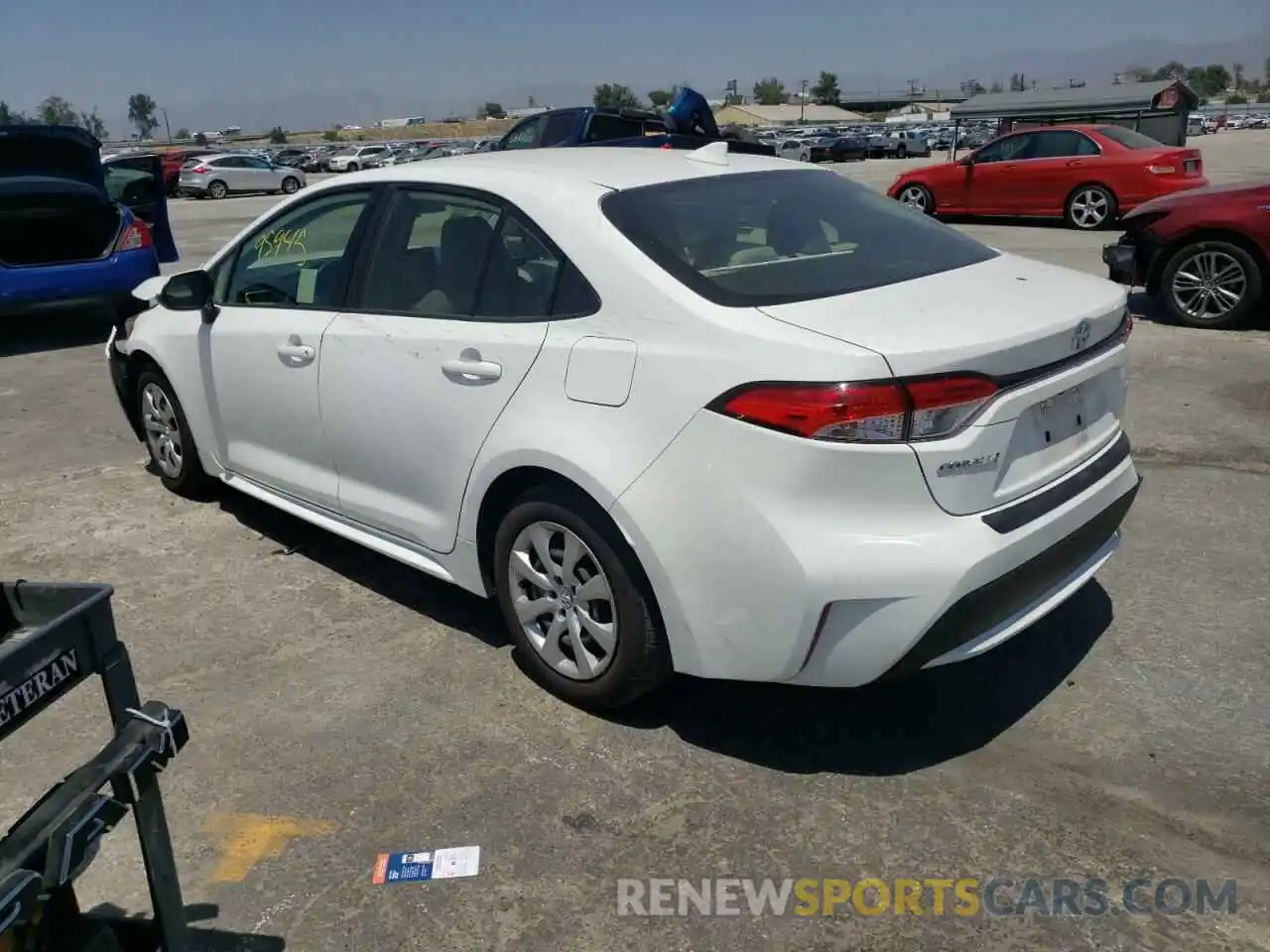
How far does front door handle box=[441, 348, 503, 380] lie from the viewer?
10.8ft

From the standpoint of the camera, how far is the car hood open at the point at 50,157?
30.3ft

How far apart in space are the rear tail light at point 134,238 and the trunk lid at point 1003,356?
8.42 metres

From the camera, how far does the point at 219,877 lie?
106 inches

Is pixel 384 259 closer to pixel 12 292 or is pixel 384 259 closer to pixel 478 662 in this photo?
pixel 478 662

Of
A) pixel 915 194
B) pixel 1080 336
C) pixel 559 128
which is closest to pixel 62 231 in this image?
pixel 559 128

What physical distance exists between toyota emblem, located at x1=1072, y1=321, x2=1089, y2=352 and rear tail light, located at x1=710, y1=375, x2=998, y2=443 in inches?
18.8

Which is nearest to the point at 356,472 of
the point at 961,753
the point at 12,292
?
the point at 961,753

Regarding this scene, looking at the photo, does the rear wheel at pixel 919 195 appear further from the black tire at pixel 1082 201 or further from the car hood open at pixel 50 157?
the car hood open at pixel 50 157

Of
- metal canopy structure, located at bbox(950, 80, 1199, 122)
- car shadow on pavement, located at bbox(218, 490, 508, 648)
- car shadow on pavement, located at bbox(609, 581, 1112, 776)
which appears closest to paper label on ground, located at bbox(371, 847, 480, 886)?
car shadow on pavement, located at bbox(609, 581, 1112, 776)

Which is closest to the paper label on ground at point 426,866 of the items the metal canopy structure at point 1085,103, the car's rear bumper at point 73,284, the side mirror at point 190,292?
the side mirror at point 190,292

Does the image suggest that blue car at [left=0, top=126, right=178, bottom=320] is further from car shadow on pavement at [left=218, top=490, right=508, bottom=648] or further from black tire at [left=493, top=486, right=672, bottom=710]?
black tire at [left=493, top=486, right=672, bottom=710]

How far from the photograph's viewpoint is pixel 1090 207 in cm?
1522

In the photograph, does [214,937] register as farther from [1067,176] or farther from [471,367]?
[1067,176]

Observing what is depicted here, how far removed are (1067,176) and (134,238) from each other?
40.1ft
